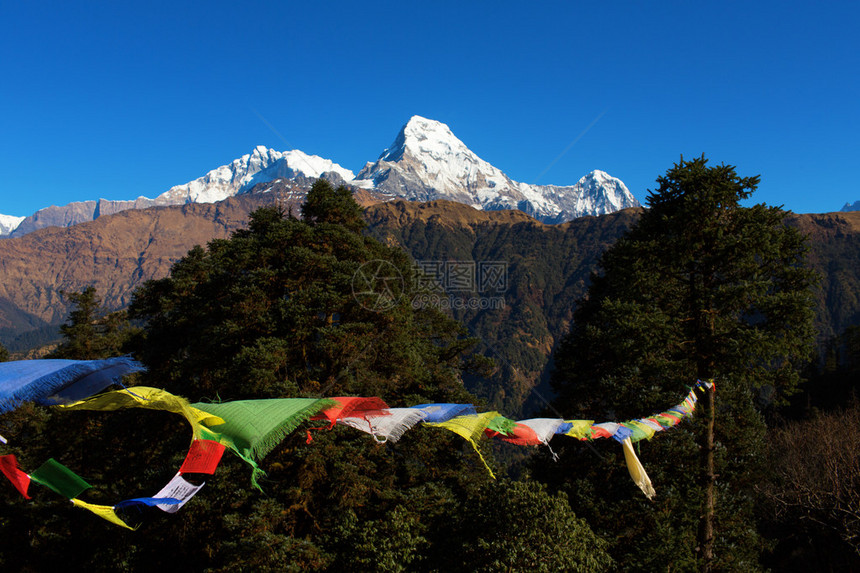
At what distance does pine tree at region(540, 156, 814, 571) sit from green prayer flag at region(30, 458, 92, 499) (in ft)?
32.8

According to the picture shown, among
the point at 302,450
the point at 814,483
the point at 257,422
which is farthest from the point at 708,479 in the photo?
the point at 814,483

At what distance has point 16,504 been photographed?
696 inches

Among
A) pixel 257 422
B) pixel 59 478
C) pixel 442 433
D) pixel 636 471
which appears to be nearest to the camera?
pixel 59 478

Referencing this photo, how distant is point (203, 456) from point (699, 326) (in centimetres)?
1066

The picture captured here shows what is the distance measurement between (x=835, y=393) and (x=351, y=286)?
69.1m

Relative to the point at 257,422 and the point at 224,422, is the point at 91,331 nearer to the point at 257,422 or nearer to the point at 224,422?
the point at 224,422

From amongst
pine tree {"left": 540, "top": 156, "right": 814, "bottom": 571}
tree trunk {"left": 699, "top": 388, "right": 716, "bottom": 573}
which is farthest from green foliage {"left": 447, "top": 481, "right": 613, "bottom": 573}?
pine tree {"left": 540, "top": 156, "right": 814, "bottom": 571}

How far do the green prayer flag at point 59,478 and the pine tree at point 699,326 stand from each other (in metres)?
10.0

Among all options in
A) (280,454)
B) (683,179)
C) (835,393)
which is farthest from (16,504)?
(835,393)

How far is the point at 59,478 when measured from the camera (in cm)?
611

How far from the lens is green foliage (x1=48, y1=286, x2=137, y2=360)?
1324 inches

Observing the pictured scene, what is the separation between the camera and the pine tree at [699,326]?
1018 centimetres

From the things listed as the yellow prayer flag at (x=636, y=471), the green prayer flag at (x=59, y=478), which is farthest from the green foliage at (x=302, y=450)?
the green prayer flag at (x=59, y=478)

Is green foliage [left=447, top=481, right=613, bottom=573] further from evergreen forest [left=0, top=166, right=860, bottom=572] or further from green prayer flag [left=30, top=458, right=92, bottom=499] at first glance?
green prayer flag [left=30, top=458, right=92, bottom=499]
